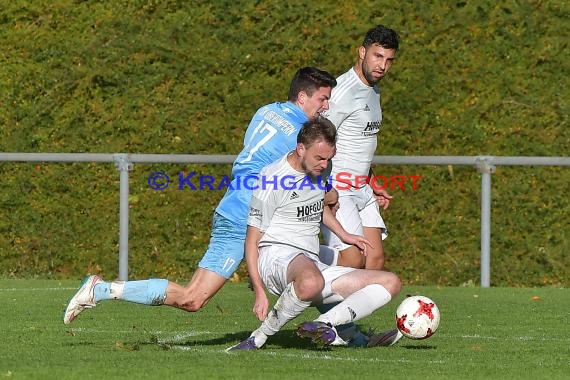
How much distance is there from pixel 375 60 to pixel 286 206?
2.22 metres

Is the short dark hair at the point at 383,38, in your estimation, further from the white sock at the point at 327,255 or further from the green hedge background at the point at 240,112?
the green hedge background at the point at 240,112

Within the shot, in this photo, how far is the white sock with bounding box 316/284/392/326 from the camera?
812 cm

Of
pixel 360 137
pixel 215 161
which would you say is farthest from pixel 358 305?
pixel 215 161

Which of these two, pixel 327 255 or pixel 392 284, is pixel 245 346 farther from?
pixel 327 255

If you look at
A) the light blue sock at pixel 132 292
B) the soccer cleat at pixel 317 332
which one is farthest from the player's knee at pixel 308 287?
the light blue sock at pixel 132 292

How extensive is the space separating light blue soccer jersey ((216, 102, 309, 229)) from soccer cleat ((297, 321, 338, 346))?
1119mm

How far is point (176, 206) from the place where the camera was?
14.5 meters

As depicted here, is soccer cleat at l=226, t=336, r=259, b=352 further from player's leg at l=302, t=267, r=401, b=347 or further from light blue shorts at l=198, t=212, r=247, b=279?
light blue shorts at l=198, t=212, r=247, b=279

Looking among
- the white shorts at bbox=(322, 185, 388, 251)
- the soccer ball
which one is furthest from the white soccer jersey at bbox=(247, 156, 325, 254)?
the white shorts at bbox=(322, 185, 388, 251)

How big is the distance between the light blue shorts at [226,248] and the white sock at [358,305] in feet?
2.86

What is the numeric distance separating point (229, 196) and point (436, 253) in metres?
5.89

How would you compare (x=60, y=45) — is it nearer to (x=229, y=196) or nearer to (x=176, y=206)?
(x=176, y=206)

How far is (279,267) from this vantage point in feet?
27.1

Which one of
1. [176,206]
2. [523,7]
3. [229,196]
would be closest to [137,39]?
[176,206]
